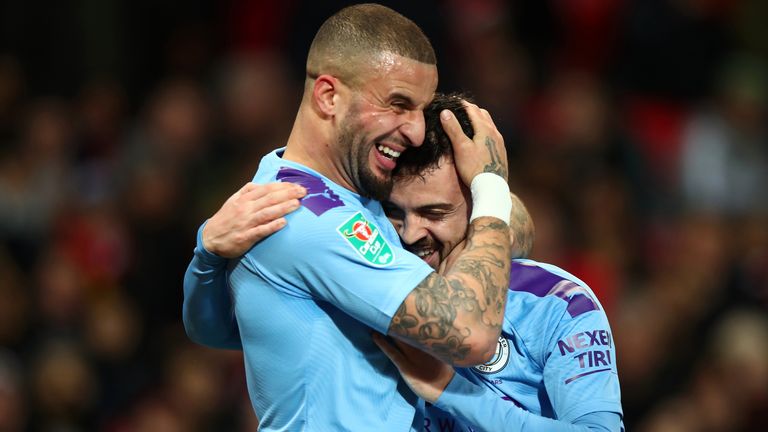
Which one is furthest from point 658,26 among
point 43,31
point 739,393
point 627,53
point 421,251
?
point 421,251

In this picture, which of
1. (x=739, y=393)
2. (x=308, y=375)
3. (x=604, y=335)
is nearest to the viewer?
(x=308, y=375)

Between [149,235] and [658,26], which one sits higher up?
[658,26]

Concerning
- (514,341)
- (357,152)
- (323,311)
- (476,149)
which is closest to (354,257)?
(323,311)

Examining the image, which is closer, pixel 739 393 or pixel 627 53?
pixel 739 393

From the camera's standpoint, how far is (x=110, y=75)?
10383mm

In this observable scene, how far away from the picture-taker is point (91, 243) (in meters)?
9.40

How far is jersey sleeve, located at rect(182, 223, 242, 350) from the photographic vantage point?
13.5ft

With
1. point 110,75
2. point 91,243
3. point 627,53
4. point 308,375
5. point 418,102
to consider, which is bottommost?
point 91,243

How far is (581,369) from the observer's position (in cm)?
400

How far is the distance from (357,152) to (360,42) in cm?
34

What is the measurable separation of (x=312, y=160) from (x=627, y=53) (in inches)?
266

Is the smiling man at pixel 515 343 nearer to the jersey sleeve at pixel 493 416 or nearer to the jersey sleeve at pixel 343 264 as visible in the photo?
the jersey sleeve at pixel 493 416

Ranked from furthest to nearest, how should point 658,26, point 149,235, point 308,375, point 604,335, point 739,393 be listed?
point 658,26
point 149,235
point 739,393
point 604,335
point 308,375

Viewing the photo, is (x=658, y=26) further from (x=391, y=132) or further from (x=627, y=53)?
(x=391, y=132)
